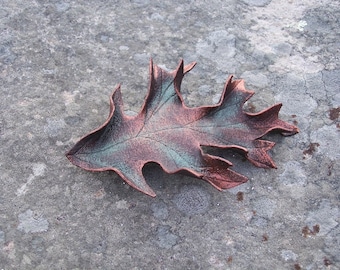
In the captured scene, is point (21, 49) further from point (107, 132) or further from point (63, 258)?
point (63, 258)

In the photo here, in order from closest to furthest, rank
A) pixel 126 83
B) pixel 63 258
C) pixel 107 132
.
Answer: pixel 63 258
pixel 107 132
pixel 126 83

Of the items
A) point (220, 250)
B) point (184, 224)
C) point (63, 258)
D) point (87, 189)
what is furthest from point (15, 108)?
point (220, 250)

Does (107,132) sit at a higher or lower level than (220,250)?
higher
